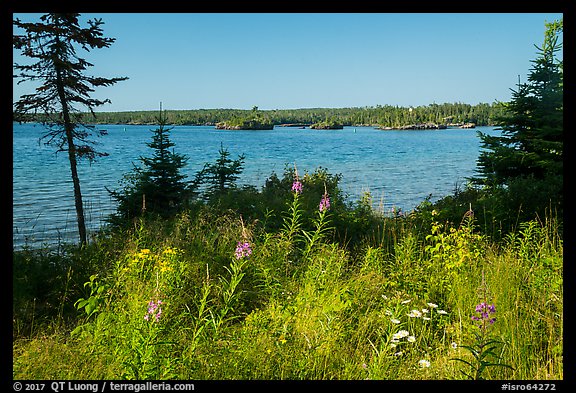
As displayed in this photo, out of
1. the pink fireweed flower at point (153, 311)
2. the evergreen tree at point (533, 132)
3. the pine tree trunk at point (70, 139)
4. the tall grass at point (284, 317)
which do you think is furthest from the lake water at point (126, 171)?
the pink fireweed flower at point (153, 311)

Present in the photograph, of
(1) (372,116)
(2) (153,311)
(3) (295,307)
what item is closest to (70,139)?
(3) (295,307)

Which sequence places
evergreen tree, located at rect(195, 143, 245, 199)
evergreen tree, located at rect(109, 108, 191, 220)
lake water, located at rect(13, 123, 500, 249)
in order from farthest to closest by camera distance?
evergreen tree, located at rect(195, 143, 245, 199)
lake water, located at rect(13, 123, 500, 249)
evergreen tree, located at rect(109, 108, 191, 220)

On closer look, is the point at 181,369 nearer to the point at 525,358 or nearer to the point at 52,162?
the point at 525,358

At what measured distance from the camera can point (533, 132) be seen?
9.09 meters

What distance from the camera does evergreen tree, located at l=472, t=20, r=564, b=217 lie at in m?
8.48

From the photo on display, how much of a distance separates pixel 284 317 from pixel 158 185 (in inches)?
244

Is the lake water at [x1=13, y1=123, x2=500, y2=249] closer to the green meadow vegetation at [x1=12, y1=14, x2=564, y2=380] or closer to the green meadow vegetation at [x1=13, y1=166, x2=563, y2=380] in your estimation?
the green meadow vegetation at [x1=12, y1=14, x2=564, y2=380]

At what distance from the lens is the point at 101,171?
18.0 m

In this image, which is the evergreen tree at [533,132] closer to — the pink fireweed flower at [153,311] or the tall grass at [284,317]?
the tall grass at [284,317]

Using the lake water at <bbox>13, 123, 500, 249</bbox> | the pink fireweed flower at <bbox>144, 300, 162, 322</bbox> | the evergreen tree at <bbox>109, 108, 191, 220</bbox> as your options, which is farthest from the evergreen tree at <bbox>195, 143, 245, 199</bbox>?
the pink fireweed flower at <bbox>144, 300, 162, 322</bbox>

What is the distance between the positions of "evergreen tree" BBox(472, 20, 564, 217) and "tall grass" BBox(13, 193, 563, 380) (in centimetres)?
496

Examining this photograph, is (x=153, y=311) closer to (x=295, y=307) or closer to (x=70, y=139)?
(x=295, y=307)
